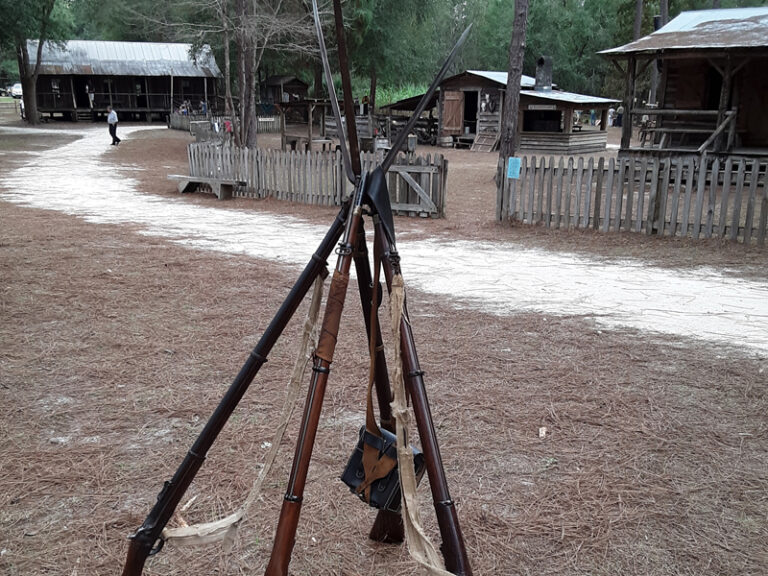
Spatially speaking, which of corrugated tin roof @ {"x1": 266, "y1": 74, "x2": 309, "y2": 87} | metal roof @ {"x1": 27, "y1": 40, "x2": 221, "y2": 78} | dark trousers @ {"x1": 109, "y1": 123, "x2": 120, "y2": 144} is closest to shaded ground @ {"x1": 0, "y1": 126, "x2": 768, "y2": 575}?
dark trousers @ {"x1": 109, "y1": 123, "x2": 120, "y2": 144}

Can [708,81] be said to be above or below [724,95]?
above

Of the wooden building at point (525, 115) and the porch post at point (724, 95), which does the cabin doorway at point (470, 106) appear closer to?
the wooden building at point (525, 115)

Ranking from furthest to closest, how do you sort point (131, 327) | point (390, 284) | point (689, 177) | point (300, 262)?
point (689, 177), point (300, 262), point (131, 327), point (390, 284)

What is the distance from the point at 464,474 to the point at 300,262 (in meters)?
5.53

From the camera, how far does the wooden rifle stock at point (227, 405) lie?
89.0 inches

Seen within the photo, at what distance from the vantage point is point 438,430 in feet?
13.4

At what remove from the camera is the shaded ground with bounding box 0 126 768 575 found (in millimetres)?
3004

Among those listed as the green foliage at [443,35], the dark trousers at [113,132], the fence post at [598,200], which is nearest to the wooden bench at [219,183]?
the fence post at [598,200]

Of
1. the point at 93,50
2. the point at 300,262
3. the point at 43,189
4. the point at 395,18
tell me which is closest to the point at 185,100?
the point at 93,50

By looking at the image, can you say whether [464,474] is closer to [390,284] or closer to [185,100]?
[390,284]

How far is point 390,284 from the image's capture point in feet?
6.87

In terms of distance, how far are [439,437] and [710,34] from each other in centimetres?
1767

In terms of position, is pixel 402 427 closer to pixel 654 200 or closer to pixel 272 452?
pixel 272 452

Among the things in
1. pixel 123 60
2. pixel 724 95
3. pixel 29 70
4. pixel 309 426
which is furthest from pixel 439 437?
pixel 123 60
